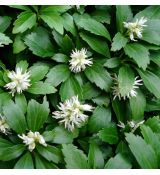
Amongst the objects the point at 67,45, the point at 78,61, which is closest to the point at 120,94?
the point at 78,61

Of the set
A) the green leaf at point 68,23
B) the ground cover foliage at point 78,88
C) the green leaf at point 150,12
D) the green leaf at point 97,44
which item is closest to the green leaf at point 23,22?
the ground cover foliage at point 78,88

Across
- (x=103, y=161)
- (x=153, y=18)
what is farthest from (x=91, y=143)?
(x=153, y=18)

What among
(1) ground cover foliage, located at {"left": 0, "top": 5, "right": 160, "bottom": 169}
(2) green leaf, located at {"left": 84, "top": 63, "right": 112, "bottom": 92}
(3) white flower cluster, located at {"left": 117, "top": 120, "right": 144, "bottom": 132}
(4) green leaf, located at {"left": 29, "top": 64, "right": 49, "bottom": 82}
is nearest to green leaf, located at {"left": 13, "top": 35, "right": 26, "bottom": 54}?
(1) ground cover foliage, located at {"left": 0, "top": 5, "right": 160, "bottom": 169}

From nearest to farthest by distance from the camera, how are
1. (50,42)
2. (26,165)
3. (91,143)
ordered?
(26,165)
(91,143)
(50,42)

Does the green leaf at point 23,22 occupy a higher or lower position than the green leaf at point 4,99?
higher

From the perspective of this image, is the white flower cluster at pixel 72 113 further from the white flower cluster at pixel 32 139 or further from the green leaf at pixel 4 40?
the green leaf at pixel 4 40

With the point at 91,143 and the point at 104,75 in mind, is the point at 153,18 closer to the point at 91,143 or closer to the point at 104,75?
the point at 104,75
